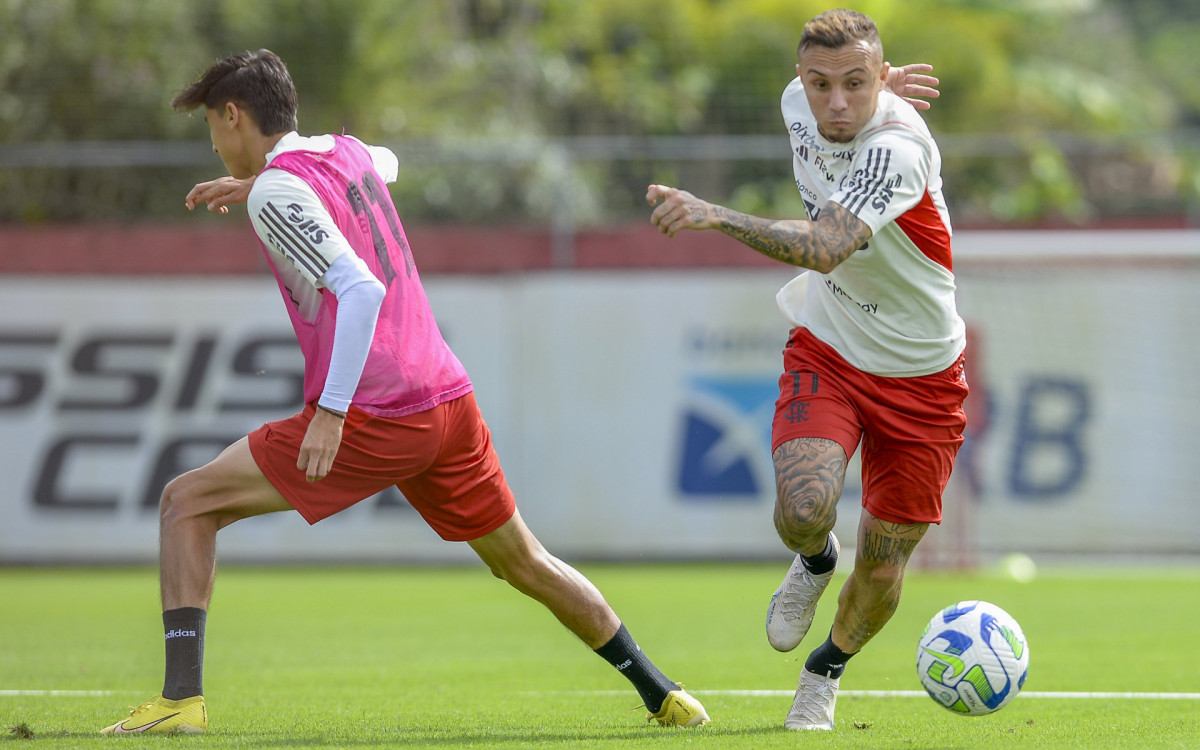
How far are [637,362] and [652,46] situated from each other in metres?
5.97

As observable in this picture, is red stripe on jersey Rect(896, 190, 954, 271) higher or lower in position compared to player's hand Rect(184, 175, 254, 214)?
lower

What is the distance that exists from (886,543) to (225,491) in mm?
2333

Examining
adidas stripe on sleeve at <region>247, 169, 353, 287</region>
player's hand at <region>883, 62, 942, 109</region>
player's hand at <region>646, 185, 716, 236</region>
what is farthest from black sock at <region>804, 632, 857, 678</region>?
adidas stripe on sleeve at <region>247, 169, 353, 287</region>

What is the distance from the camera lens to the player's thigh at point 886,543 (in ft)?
17.7

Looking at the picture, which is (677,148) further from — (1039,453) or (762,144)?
(1039,453)

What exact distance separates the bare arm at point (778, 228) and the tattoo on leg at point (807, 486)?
763 millimetres

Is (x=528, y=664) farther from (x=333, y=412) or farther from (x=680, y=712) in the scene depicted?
(x=333, y=412)

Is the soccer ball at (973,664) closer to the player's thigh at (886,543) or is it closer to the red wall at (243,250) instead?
the player's thigh at (886,543)

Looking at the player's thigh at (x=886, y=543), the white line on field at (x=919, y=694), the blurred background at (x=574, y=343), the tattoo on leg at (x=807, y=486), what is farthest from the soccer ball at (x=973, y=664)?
the blurred background at (x=574, y=343)

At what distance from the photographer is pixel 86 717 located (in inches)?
221

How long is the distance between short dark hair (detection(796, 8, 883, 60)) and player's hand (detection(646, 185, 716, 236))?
2.75ft

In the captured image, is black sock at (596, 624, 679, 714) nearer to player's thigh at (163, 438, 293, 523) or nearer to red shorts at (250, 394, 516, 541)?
red shorts at (250, 394, 516, 541)

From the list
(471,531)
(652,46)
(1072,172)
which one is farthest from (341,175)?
(1072,172)

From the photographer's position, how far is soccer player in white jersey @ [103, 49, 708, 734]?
4.92m
